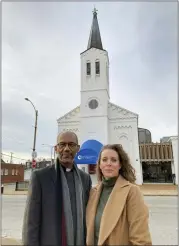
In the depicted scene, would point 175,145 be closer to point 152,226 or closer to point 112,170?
point 152,226

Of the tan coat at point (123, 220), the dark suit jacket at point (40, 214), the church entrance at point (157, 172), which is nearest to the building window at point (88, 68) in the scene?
the church entrance at point (157, 172)

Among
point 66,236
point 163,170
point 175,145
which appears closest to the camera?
point 66,236

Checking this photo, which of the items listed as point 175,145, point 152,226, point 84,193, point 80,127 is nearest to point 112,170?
point 84,193

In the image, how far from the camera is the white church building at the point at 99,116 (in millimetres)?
28589

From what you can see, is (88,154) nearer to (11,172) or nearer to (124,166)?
(124,166)

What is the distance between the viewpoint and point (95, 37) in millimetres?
34906

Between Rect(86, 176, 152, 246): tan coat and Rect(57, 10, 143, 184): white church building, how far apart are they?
26.1 m

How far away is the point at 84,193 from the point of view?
93.4 inches

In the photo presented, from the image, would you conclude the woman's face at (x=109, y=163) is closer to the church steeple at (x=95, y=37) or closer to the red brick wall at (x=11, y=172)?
the church steeple at (x=95, y=37)

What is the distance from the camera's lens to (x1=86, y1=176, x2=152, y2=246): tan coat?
1882 millimetres

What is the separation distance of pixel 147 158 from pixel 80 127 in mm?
10006

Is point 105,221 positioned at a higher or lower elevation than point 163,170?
higher

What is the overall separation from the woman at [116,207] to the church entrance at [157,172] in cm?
2979

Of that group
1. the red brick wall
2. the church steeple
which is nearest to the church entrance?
the church steeple
